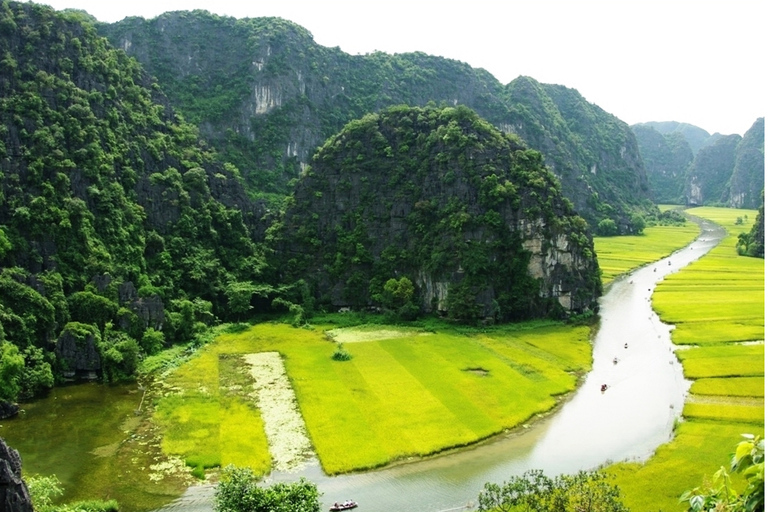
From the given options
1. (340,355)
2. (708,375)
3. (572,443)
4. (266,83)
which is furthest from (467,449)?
(266,83)

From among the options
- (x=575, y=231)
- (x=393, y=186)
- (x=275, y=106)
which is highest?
(x=275, y=106)

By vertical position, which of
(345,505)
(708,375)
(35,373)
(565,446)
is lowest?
(565,446)

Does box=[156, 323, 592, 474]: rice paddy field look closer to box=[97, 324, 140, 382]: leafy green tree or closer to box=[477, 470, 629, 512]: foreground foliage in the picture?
box=[97, 324, 140, 382]: leafy green tree

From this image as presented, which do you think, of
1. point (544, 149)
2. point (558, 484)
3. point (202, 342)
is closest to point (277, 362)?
point (202, 342)

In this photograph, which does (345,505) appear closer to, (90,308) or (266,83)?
(90,308)

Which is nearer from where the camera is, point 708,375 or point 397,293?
point 708,375

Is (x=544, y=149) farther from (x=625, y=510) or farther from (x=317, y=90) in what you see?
(x=625, y=510)

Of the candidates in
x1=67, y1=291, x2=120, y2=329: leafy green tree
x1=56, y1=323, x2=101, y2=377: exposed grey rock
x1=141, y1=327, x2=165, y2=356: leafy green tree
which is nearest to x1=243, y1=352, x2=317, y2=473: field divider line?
x1=141, y1=327, x2=165, y2=356: leafy green tree
